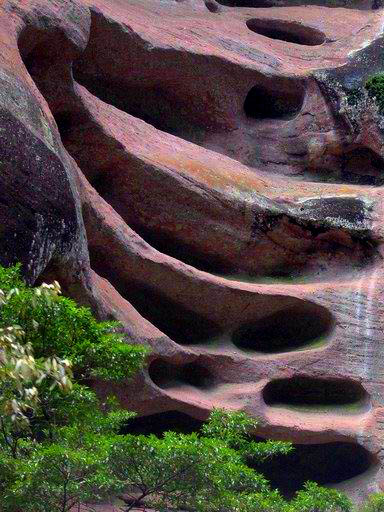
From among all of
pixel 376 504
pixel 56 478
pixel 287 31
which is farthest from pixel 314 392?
pixel 287 31

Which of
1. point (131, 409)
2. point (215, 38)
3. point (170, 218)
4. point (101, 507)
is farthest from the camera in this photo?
point (215, 38)

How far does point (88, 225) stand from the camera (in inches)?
435

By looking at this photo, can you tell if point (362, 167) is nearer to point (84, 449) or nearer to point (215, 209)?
point (215, 209)

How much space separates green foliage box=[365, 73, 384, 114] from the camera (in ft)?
48.9

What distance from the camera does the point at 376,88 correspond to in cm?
1498

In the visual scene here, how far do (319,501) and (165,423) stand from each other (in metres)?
3.40

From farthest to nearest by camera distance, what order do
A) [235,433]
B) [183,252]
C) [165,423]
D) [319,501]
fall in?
1. [183,252]
2. [165,423]
3. [319,501]
4. [235,433]

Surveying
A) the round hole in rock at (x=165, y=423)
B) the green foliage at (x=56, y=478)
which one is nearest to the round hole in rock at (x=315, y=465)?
the round hole in rock at (x=165, y=423)

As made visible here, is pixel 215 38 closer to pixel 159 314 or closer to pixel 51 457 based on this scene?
pixel 159 314

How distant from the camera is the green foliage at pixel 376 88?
14.9 m

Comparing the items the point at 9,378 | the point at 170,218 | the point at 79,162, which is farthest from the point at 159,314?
the point at 9,378

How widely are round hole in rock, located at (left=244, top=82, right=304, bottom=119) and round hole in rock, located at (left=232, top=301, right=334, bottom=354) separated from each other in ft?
12.4

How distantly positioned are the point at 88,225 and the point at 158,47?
3.74 m

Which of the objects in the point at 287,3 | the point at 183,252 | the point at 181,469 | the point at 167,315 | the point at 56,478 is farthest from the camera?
the point at 287,3
